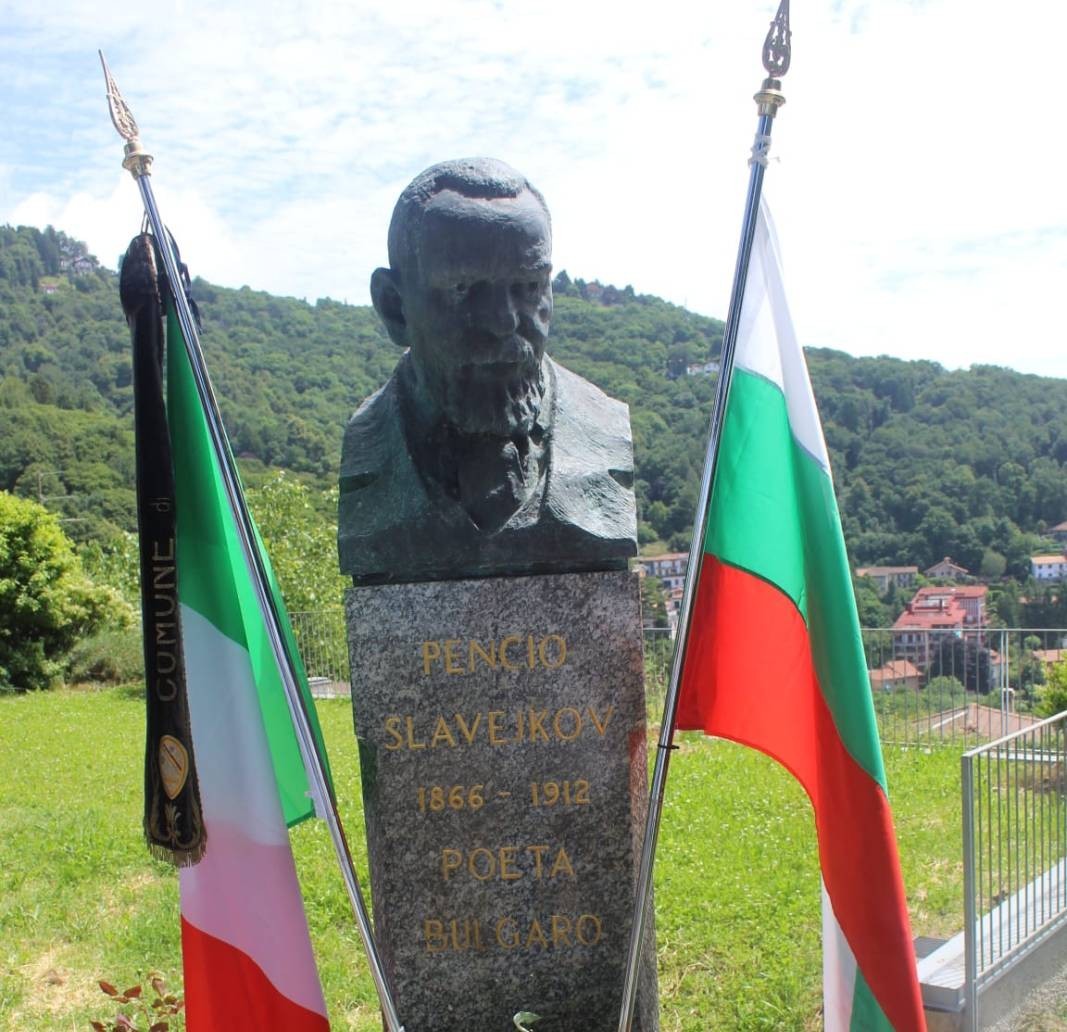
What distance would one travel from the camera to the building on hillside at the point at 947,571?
17703 millimetres

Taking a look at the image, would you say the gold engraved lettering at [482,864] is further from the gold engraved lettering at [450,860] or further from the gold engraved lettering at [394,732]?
the gold engraved lettering at [394,732]

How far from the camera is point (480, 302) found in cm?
315

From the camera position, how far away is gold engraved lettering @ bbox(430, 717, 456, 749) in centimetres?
331

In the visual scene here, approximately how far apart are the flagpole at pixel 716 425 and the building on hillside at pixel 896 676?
25.1ft

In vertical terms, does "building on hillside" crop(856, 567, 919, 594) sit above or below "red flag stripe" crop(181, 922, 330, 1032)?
above

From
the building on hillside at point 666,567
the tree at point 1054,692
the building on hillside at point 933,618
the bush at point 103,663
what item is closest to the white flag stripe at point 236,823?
the tree at point 1054,692

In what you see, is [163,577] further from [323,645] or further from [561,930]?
[323,645]

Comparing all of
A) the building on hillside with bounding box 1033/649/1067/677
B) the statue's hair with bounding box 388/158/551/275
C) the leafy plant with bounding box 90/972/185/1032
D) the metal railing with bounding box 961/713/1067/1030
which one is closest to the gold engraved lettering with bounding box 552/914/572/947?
the leafy plant with bounding box 90/972/185/1032

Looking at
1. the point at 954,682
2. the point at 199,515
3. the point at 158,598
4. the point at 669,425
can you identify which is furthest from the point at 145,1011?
the point at 669,425

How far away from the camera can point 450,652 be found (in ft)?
10.8

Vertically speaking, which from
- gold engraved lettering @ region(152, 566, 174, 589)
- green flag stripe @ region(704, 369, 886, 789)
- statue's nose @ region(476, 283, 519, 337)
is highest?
statue's nose @ region(476, 283, 519, 337)

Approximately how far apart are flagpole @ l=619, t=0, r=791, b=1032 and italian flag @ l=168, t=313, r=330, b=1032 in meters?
0.86

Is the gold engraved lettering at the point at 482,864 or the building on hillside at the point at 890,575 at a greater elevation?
the building on hillside at the point at 890,575

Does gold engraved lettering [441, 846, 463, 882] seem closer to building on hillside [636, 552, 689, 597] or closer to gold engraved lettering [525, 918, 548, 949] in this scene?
gold engraved lettering [525, 918, 548, 949]
